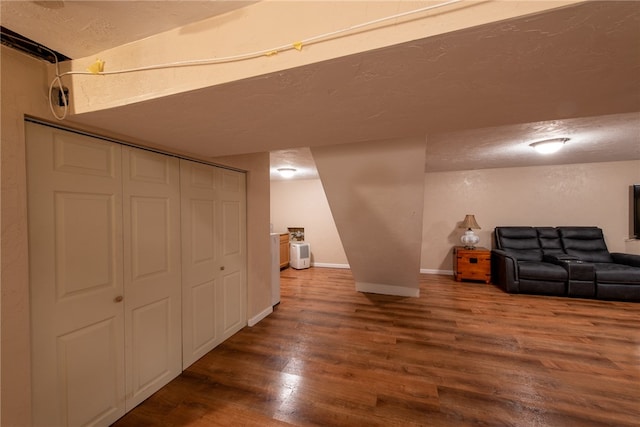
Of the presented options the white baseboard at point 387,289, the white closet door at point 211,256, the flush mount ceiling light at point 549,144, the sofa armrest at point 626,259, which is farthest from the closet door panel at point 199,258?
the sofa armrest at point 626,259

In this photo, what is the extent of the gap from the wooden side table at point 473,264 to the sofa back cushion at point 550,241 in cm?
88

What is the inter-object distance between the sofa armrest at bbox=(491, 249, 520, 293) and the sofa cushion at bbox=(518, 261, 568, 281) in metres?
0.09

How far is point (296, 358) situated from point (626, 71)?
2622 mm

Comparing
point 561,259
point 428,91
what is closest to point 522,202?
point 561,259

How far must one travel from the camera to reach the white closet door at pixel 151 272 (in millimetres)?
1623

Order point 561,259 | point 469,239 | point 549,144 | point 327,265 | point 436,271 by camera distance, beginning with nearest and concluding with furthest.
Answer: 1. point 549,144
2. point 561,259
3. point 469,239
4. point 436,271
5. point 327,265

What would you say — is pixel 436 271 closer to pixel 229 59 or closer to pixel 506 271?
pixel 506 271

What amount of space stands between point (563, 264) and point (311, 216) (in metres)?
4.65

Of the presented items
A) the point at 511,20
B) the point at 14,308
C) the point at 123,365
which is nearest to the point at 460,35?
the point at 511,20

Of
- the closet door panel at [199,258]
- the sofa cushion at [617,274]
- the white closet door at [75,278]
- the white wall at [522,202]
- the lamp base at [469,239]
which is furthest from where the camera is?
the lamp base at [469,239]

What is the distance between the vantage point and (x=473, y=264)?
444 centimetres

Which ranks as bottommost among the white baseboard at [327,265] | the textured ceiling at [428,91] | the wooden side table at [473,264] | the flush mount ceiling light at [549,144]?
the white baseboard at [327,265]

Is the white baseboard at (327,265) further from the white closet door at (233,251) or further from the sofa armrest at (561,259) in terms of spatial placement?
the sofa armrest at (561,259)

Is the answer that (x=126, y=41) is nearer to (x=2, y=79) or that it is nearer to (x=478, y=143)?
(x=2, y=79)
